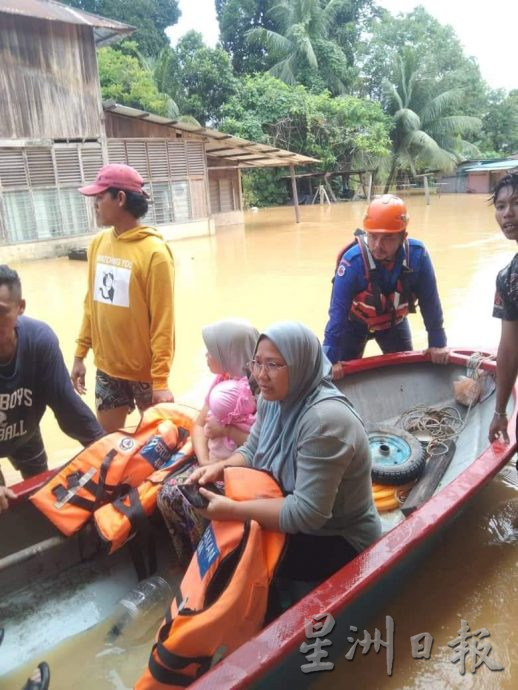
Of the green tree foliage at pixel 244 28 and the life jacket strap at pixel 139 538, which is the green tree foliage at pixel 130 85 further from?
the life jacket strap at pixel 139 538

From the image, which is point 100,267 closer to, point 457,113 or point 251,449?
point 251,449

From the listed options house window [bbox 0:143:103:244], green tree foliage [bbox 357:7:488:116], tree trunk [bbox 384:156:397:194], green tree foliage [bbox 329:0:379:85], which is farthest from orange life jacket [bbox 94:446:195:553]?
green tree foliage [bbox 357:7:488:116]

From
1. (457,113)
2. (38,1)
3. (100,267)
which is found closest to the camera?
(100,267)

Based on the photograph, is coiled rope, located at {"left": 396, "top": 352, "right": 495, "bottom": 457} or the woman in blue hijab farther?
coiled rope, located at {"left": 396, "top": 352, "right": 495, "bottom": 457}

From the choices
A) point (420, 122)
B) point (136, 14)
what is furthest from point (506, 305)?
point (136, 14)

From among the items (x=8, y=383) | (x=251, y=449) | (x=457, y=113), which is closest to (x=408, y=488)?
(x=251, y=449)

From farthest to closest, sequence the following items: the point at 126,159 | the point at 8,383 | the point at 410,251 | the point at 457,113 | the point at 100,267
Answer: the point at 457,113 → the point at 126,159 → the point at 410,251 → the point at 100,267 → the point at 8,383

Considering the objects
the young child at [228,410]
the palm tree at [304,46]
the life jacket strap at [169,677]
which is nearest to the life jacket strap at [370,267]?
the young child at [228,410]

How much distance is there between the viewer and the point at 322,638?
5.74 feet

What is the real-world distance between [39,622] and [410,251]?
2823mm

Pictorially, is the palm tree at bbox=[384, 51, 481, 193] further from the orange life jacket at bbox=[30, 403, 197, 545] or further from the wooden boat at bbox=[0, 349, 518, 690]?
the orange life jacket at bbox=[30, 403, 197, 545]

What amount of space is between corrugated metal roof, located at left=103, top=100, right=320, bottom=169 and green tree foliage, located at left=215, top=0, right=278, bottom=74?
11850 millimetres

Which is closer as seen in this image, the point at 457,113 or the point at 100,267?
the point at 100,267

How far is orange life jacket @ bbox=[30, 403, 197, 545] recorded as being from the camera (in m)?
2.35
